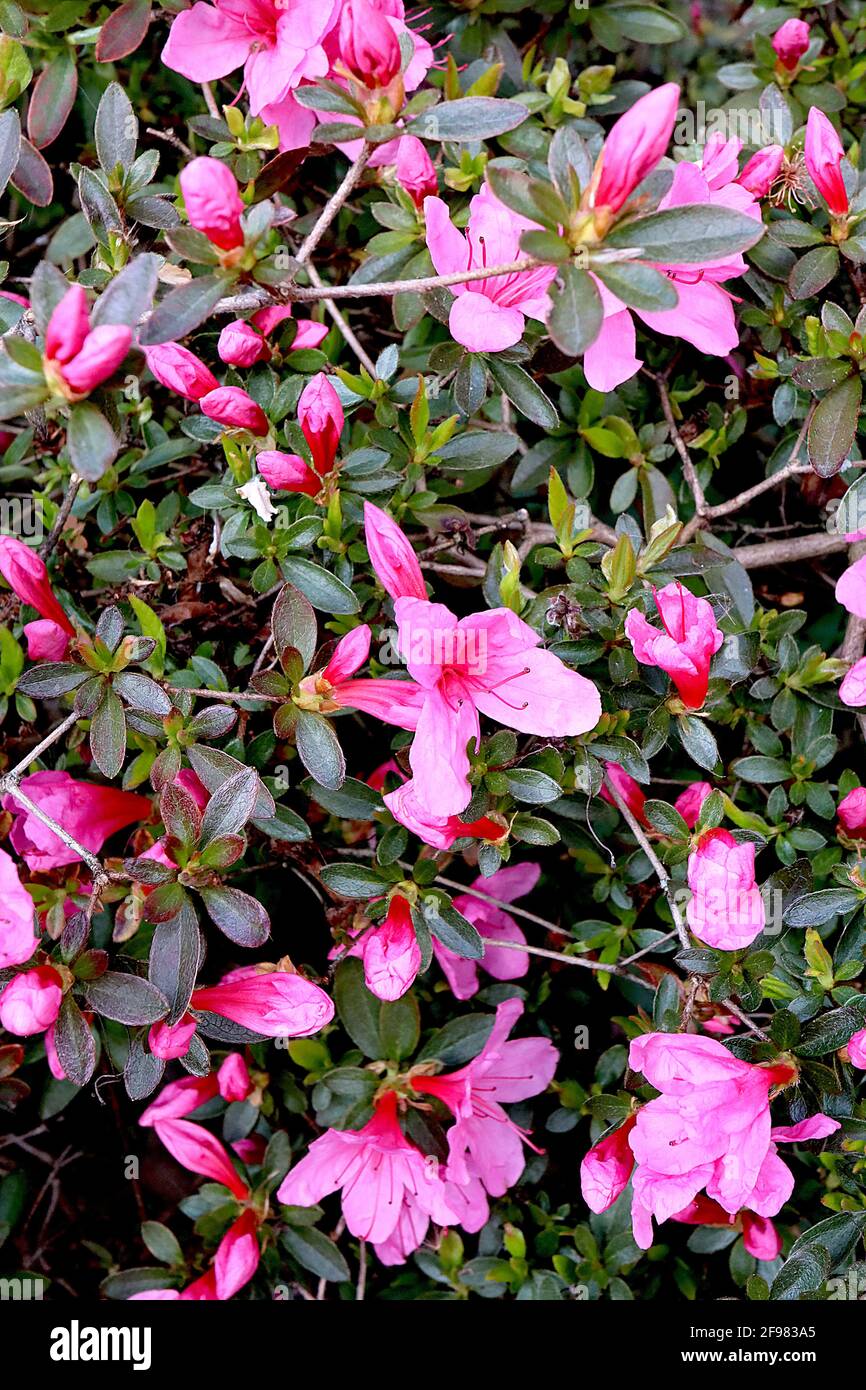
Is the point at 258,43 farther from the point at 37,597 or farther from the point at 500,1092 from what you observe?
the point at 500,1092

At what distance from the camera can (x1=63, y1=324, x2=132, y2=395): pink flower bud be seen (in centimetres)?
104

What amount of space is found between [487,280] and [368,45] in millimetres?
292

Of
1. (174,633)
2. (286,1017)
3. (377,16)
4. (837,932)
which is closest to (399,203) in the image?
(377,16)

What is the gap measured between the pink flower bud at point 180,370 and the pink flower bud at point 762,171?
0.78 meters

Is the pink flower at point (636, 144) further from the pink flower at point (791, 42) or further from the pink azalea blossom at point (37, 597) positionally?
the pink flower at point (791, 42)

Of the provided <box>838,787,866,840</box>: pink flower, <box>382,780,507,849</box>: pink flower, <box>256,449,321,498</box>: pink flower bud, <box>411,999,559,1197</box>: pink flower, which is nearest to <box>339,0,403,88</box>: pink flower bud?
<box>256,449,321,498</box>: pink flower bud

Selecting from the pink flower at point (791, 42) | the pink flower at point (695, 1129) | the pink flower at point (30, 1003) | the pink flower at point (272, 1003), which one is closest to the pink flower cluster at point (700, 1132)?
the pink flower at point (695, 1129)

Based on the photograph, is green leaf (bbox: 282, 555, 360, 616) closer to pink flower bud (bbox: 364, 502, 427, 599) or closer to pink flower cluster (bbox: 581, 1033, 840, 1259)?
pink flower bud (bbox: 364, 502, 427, 599)

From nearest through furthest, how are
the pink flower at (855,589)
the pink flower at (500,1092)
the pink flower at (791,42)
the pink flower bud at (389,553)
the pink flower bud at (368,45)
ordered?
the pink flower bud at (368,45), the pink flower bud at (389,553), the pink flower at (855,589), the pink flower at (500,1092), the pink flower at (791,42)

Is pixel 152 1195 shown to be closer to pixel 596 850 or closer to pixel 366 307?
pixel 596 850

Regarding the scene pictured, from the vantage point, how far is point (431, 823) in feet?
4.33

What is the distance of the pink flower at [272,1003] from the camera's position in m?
1.38

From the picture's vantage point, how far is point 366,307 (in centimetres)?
195

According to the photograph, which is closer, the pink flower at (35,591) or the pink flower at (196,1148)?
the pink flower at (35,591)
